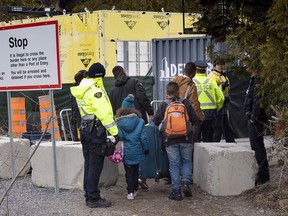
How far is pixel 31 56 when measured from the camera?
338 inches

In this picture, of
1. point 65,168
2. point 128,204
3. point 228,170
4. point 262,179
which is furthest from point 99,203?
point 262,179

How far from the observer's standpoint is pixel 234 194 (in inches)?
337

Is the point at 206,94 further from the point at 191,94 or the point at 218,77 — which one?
the point at 191,94

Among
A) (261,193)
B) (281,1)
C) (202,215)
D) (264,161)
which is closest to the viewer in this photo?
(281,1)

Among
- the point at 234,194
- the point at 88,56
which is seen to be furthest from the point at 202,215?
the point at 88,56

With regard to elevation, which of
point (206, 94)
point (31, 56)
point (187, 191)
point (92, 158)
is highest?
point (31, 56)

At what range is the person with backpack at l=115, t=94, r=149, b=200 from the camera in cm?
833

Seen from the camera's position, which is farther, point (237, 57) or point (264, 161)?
point (264, 161)

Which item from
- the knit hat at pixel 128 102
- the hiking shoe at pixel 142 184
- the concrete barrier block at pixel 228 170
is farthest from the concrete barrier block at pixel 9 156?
the concrete barrier block at pixel 228 170

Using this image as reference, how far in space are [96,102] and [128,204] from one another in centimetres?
143

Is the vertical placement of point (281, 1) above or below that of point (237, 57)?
above

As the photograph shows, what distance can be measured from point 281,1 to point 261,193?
2.74 m

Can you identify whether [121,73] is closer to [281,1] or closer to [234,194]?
[234,194]

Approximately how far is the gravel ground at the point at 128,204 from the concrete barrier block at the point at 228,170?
0.48 feet
